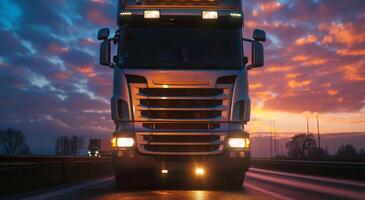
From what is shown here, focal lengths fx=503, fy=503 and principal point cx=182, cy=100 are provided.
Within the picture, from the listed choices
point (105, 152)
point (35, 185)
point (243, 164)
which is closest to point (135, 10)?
point (243, 164)

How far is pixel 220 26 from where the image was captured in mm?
11781

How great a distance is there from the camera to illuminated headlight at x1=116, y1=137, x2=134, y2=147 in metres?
10.9

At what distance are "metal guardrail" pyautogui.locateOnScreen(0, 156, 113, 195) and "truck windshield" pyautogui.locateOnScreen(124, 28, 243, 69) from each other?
16.1 feet

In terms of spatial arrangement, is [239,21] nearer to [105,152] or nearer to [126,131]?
[126,131]

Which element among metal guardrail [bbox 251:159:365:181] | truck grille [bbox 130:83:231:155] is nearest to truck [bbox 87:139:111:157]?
metal guardrail [bbox 251:159:365:181]

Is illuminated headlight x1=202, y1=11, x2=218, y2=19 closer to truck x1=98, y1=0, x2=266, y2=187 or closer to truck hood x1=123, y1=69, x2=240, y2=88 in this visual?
truck x1=98, y1=0, x2=266, y2=187

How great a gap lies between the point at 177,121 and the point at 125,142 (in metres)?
1.23

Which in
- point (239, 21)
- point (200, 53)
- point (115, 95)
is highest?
point (239, 21)

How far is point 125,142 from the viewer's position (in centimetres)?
1095

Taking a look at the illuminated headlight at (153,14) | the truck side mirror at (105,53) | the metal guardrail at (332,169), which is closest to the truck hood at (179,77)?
the truck side mirror at (105,53)

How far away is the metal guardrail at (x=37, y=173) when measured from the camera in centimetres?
1411

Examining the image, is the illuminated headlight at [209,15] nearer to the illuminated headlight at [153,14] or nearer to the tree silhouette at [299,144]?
the illuminated headlight at [153,14]

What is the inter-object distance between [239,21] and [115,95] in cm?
338

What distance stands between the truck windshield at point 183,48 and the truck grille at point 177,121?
2.24 ft
